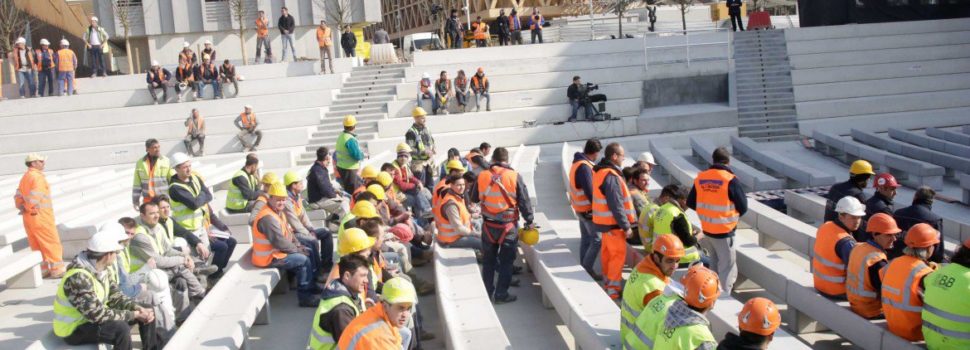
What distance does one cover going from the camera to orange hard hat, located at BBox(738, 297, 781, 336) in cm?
464

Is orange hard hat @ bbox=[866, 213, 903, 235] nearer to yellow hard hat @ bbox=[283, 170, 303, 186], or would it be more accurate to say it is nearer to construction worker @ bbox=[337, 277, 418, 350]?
construction worker @ bbox=[337, 277, 418, 350]

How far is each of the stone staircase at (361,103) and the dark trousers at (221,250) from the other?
10.8 meters

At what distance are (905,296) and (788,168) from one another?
9.29 meters

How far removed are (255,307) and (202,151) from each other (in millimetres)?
15182

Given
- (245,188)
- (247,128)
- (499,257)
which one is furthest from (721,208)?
(247,128)

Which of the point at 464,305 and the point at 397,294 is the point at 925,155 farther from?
the point at 397,294

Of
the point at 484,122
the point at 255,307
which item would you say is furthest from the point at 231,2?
the point at 255,307

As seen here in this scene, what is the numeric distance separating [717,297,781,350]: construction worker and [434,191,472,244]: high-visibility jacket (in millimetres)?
5494

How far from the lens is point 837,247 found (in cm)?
752

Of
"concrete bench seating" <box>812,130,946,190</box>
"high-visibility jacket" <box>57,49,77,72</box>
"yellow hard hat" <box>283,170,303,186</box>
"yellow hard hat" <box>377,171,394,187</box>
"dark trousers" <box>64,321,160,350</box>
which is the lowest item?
"concrete bench seating" <box>812,130,946,190</box>

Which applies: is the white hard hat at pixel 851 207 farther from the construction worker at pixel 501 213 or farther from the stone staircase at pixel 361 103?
the stone staircase at pixel 361 103

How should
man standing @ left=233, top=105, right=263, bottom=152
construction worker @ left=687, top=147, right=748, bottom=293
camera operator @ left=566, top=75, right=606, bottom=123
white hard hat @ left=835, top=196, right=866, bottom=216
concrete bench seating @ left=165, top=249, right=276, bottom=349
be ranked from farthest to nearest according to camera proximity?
camera operator @ left=566, top=75, right=606, bottom=123, man standing @ left=233, top=105, right=263, bottom=152, construction worker @ left=687, top=147, right=748, bottom=293, white hard hat @ left=835, top=196, right=866, bottom=216, concrete bench seating @ left=165, top=249, right=276, bottom=349

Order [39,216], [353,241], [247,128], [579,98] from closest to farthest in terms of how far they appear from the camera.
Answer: [353,241]
[39,216]
[247,128]
[579,98]

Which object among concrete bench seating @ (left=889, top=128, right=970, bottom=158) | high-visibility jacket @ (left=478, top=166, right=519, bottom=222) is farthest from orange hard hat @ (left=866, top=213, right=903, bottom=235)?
concrete bench seating @ (left=889, top=128, right=970, bottom=158)
